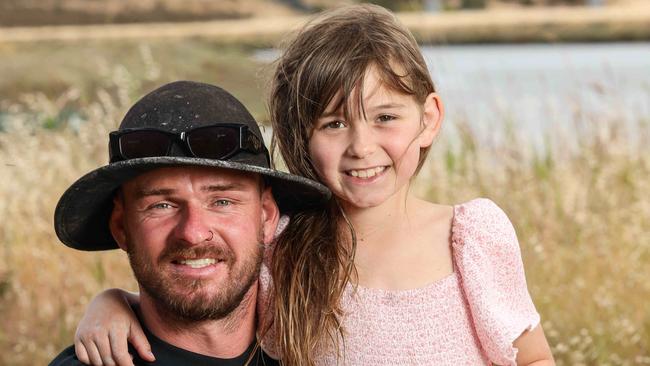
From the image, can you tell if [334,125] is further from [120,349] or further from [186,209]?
[120,349]

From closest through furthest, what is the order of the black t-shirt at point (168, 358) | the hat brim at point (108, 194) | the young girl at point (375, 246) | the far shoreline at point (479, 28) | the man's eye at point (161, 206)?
the hat brim at point (108, 194) → the man's eye at point (161, 206) → the black t-shirt at point (168, 358) → the young girl at point (375, 246) → the far shoreline at point (479, 28)

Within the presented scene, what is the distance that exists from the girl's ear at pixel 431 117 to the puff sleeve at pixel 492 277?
0.70ft

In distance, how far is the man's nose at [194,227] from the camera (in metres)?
2.76

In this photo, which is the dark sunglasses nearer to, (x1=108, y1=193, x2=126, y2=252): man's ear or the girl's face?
(x1=108, y1=193, x2=126, y2=252): man's ear

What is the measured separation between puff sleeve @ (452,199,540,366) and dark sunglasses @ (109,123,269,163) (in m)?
0.72

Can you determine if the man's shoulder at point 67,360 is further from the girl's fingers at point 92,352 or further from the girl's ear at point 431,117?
the girl's ear at point 431,117

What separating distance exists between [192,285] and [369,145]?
60 cm

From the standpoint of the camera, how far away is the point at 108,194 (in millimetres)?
2898

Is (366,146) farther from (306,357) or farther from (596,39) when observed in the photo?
(596,39)

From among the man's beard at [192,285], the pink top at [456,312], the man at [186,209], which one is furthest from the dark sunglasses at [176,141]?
the pink top at [456,312]

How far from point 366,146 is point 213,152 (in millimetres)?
445

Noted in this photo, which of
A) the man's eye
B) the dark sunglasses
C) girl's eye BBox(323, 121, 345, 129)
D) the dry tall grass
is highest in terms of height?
the dark sunglasses

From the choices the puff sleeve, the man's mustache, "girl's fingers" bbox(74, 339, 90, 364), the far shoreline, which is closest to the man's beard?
the man's mustache

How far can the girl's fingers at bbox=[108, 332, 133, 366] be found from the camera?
287cm
